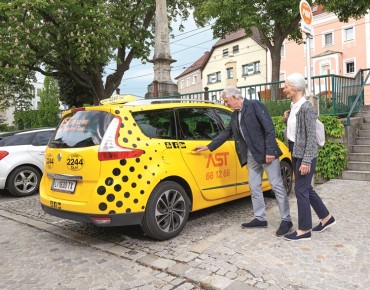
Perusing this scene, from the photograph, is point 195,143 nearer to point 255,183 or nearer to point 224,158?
point 224,158

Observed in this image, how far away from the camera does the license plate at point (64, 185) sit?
4.39 meters

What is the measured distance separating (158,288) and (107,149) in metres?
1.60

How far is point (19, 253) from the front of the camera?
455 cm

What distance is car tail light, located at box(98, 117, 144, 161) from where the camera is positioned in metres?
4.16

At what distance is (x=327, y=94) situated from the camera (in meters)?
8.32

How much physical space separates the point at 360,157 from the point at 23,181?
7.37 metres

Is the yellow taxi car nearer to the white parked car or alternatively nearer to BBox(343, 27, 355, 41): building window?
the white parked car

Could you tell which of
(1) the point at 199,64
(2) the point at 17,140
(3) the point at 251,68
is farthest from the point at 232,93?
(1) the point at 199,64

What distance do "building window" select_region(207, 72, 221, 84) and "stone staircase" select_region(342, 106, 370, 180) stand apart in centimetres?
4669

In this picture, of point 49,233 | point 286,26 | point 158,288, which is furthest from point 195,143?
point 286,26

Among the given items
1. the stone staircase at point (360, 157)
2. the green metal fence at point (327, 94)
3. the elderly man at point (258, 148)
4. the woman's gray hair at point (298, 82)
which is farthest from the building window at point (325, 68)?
the woman's gray hair at point (298, 82)

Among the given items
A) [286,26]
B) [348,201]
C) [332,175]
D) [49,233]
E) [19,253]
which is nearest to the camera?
[19,253]

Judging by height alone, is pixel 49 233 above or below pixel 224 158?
below

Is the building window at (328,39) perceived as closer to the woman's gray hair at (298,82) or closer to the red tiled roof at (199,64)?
the red tiled roof at (199,64)
